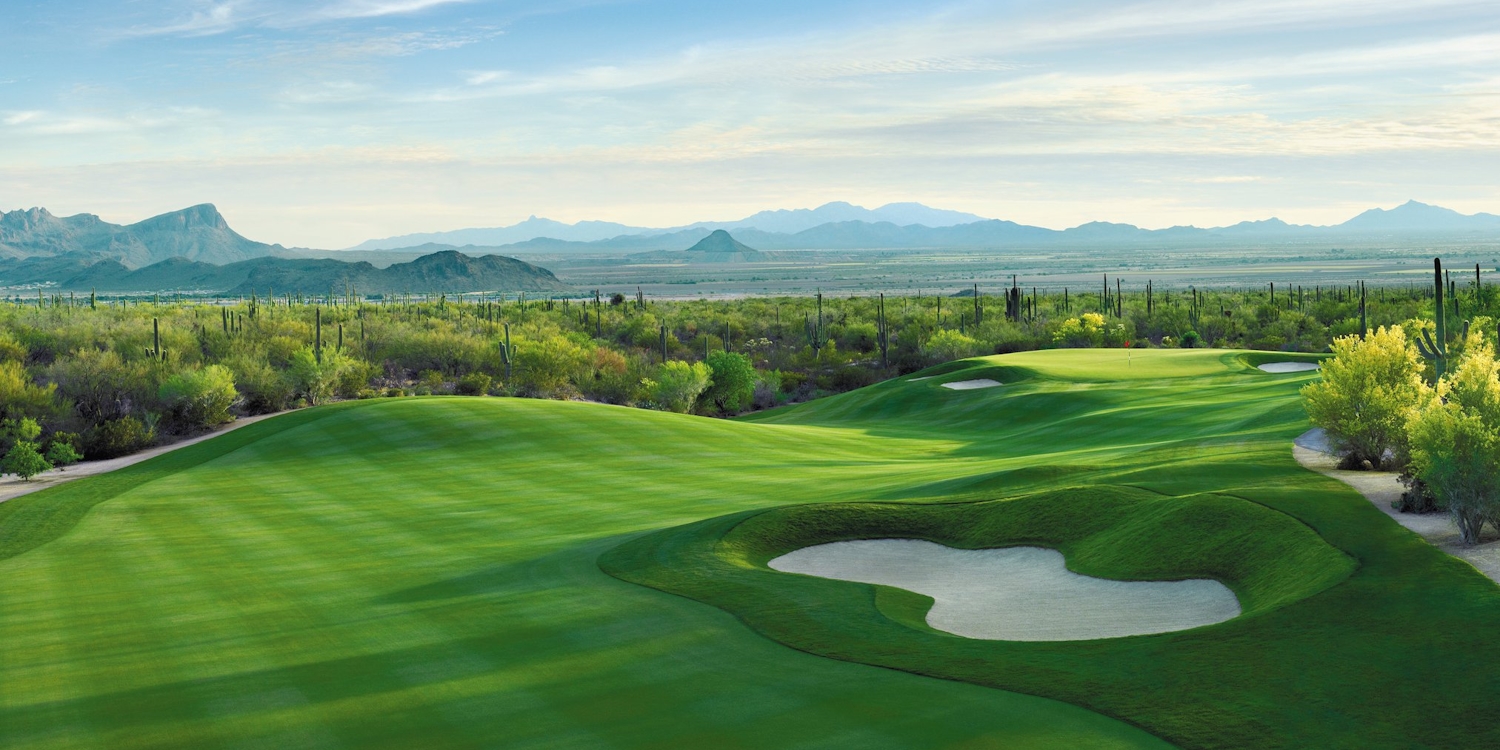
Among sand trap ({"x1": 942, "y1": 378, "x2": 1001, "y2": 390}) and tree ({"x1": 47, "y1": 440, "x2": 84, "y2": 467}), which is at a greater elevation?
sand trap ({"x1": 942, "y1": 378, "x2": 1001, "y2": 390})

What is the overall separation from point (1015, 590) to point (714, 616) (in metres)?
4.56

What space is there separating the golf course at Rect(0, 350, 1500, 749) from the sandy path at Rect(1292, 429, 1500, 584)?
1.02 feet

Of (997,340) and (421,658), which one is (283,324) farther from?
(421,658)

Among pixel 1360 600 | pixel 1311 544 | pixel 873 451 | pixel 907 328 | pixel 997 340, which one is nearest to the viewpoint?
pixel 1360 600

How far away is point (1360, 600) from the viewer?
12.5 meters

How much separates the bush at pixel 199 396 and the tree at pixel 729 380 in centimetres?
2395

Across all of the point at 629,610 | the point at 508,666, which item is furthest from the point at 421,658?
the point at 629,610

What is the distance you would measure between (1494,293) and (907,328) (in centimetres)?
3931

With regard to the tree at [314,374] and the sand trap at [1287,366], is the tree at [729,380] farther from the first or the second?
the sand trap at [1287,366]

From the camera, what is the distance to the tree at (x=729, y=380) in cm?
6042

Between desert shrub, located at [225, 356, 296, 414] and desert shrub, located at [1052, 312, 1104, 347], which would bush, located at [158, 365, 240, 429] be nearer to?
desert shrub, located at [225, 356, 296, 414]

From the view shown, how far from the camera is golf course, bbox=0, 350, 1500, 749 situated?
36.0ft

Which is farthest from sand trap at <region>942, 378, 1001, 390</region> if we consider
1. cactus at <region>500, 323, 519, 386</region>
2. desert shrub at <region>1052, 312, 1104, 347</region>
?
desert shrub at <region>1052, 312, 1104, 347</region>

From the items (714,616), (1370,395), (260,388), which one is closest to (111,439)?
(260,388)
